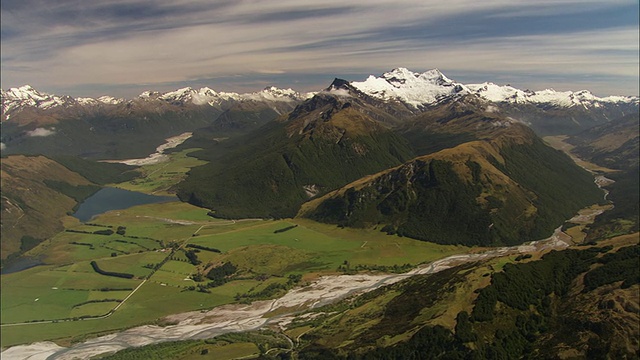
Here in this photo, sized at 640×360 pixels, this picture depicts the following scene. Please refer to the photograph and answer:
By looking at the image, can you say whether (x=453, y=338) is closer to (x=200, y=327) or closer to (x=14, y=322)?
(x=200, y=327)

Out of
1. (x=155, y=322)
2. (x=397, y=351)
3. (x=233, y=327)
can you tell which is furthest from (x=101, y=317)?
(x=397, y=351)

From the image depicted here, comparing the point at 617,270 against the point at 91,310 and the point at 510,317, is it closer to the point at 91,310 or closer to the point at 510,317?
the point at 510,317

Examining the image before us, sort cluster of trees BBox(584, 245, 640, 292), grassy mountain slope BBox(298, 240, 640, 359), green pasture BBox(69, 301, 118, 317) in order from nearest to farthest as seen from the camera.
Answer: grassy mountain slope BBox(298, 240, 640, 359)
cluster of trees BBox(584, 245, 640, 292)
green pasture BBox(69, 301, 118, 317)

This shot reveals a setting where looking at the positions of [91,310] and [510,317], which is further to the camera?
[91,310]

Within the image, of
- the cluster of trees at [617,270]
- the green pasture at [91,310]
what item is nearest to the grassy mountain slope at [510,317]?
the cluster of trees at [617,270]

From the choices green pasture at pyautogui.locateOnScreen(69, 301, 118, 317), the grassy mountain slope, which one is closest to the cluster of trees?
the grassy mountain slope

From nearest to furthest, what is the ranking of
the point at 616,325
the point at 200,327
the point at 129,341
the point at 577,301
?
the point at 616,325, the point at 577,301, the point at 129,341, the point at 200,327

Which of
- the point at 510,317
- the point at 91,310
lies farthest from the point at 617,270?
the point at 91,310

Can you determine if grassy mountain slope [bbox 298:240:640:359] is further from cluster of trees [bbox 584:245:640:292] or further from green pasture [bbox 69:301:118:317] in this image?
green pasture [bbox 69:301:118:317]
